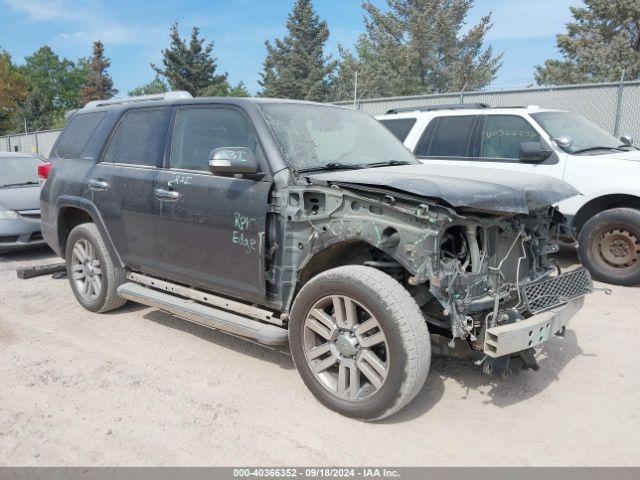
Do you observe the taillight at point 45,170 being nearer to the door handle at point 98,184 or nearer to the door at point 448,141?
the door handle at point 98,184

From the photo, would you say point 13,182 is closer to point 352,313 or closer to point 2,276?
point 2,276

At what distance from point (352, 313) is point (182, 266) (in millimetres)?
1690

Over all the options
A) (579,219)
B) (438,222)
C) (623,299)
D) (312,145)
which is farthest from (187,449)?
(579,219)

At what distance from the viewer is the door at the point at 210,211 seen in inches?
144

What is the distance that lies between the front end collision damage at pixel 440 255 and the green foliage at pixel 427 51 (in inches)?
1087

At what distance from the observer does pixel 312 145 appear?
389 cm

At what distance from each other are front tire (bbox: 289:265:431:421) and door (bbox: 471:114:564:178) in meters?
4.27

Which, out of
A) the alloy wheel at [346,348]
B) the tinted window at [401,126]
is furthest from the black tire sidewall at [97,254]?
the tinted window at [401,126]

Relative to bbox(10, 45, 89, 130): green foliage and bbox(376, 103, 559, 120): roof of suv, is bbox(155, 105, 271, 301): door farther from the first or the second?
bbox(10, 45, 89, 130): green foliage

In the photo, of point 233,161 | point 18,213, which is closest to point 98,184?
point 233,161

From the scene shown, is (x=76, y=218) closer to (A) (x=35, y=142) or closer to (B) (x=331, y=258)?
(B) (x=331, y=258)

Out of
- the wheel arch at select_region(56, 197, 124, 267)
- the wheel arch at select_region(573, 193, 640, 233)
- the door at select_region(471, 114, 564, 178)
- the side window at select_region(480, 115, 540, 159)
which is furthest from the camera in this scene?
the side window at select_region(480, 115, 540, 159)

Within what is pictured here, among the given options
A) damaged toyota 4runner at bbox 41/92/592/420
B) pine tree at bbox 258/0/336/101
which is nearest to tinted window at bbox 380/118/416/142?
damaged toyota 4runner at bbox 41/92/592/420

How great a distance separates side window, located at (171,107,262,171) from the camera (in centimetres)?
389
